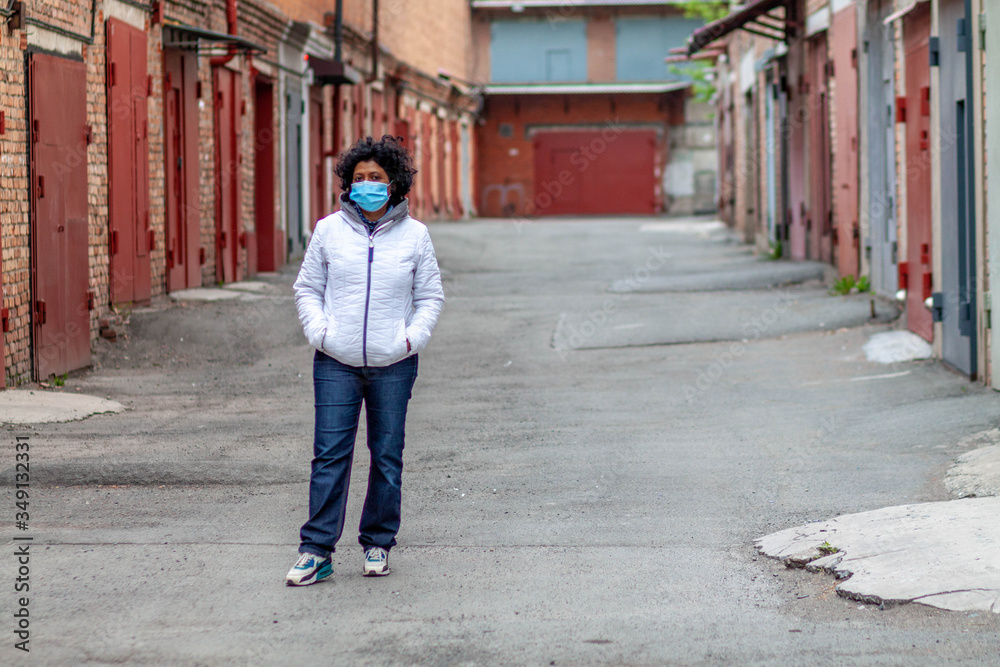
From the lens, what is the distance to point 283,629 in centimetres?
426

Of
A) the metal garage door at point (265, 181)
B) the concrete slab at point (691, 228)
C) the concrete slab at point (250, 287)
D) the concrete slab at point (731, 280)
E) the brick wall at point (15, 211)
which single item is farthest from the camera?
the concrete slab at point (691, 228)

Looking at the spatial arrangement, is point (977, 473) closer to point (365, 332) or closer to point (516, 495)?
point (516, 495)

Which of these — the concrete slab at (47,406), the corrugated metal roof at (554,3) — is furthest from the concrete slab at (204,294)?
the corrugated metal roof at (554,3)

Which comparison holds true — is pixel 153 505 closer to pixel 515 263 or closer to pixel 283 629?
pixel 283 629

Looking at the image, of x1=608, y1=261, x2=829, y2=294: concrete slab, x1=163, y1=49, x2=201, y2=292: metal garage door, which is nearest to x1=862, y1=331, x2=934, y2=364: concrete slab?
x1=608, y1=261, x2=829, y2=294: concrete slab

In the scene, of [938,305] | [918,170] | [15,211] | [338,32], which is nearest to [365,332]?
[15,211]

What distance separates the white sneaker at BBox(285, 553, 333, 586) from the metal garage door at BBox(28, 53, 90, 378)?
528cm

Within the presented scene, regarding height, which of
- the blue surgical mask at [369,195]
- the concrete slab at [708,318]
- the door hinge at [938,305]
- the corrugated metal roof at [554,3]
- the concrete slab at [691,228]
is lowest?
the concrete slab at [708,318]

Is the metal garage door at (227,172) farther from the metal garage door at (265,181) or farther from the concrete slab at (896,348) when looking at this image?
the concrete slab at (896,348)

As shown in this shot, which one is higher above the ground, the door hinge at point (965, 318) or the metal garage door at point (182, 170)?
the metal garage door at point (182, 170)

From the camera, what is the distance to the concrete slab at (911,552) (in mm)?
4445

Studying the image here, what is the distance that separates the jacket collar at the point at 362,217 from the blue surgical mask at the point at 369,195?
31 mm

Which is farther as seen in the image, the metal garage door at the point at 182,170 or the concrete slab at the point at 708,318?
the metal garage door at the point at 182,170

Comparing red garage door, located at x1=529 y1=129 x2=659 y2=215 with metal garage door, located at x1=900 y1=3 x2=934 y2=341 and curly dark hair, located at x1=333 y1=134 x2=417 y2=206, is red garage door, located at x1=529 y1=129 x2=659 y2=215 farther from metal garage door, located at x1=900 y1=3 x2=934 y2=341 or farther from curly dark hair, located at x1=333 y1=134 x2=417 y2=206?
curly dark hair, located at x1=333 y1=134 x2=417 y2=206
